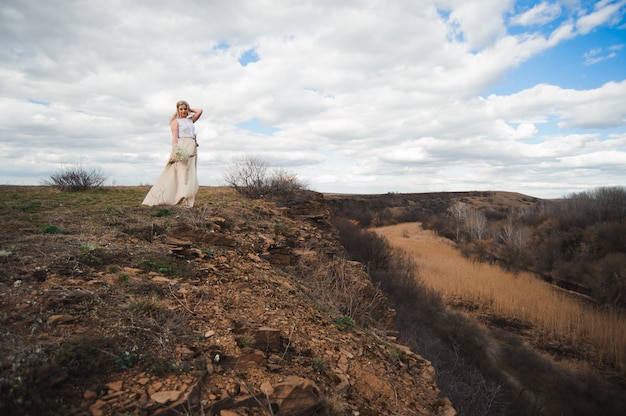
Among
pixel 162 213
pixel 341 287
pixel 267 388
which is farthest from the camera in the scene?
pixel 341 287

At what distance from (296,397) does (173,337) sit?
1.08 metres

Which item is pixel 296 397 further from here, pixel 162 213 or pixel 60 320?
pixel 162 213

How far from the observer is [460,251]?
79.4 feet

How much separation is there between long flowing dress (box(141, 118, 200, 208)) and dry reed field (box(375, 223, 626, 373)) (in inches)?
503

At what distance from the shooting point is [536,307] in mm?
13812

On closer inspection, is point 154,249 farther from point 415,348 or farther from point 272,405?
point 415,348

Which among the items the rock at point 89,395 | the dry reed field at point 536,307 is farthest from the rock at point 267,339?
the dry reed field at point 536,307

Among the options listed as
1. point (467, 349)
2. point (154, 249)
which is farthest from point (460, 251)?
point (154, 249)

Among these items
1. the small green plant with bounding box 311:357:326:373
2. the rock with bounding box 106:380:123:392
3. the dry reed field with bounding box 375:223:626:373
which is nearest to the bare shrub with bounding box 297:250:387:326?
the small green plant with bounding box 311:357:326:373

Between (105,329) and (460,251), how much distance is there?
82.5 feet

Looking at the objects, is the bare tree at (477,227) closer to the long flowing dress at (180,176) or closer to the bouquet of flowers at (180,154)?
the long flowing dress at (180,176)

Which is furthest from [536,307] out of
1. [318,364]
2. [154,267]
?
[154,267]

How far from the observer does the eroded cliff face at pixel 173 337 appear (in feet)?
6.72

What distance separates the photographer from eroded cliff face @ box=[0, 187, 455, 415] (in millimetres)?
2049
